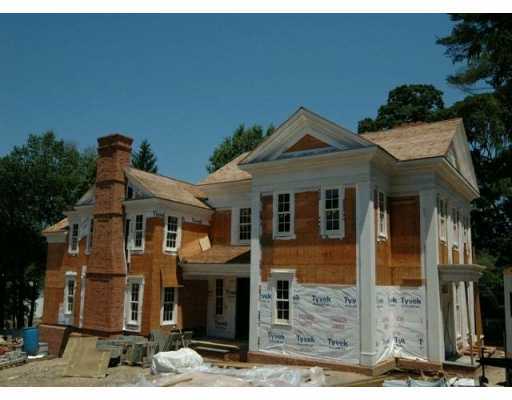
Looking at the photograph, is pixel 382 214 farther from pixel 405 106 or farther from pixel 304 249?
pixel 405 106

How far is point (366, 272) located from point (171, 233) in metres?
9.91

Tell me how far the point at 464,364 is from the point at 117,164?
1693 cm

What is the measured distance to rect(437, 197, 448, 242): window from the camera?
18.4 metres

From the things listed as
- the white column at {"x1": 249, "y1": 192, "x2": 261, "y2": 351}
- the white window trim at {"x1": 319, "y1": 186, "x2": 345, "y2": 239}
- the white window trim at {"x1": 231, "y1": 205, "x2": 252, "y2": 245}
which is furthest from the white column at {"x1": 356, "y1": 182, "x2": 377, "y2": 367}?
the white window trim at {"x1": 231, "y1": 205, "x2": 252, "y2": 245}

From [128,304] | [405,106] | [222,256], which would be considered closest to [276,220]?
[222,256]

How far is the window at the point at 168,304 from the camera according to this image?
70.5ft

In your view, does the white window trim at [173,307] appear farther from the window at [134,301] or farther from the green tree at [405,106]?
the green tree at [405,106]

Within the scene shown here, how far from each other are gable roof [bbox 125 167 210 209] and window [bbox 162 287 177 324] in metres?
4.17

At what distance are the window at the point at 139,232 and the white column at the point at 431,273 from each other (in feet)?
40.0

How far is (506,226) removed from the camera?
32219 millimetres

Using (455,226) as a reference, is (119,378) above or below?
below

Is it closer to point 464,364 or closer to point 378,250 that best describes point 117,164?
point 378,250

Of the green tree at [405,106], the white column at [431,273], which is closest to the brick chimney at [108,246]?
the white column at [431,273]

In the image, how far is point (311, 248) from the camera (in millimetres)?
17438
